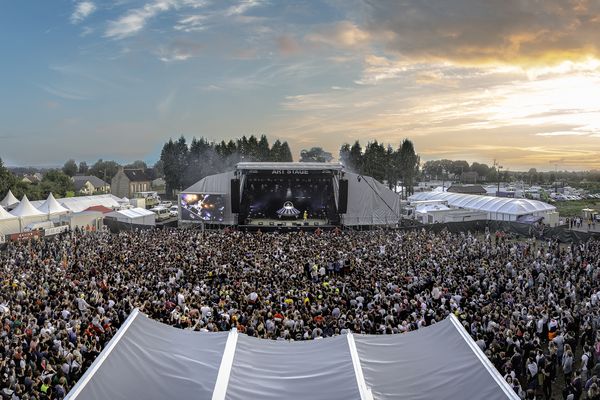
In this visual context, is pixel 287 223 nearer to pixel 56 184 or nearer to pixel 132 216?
pixel 132 216

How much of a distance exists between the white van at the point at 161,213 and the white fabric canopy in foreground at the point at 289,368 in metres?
42.8

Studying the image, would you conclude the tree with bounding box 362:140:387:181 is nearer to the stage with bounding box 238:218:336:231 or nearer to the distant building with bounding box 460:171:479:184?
the stage with bounding box 238:218:336:231

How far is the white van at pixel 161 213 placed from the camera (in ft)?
154

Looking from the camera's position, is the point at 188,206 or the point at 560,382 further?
the point at 188,206

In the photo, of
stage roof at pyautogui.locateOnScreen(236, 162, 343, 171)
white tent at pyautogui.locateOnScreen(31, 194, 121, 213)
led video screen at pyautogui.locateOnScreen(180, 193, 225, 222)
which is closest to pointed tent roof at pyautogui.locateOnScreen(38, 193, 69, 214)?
white tent at pyautogui.locateOnScreen(31, 194, 121, 213)

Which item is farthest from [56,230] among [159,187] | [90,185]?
[159,187]

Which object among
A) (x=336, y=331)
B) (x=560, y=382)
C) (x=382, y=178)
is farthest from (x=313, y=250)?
(x=382, y=178)

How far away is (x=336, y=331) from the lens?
11352mm

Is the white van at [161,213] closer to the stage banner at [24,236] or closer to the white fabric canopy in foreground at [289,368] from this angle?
the stage banner at [24,236]

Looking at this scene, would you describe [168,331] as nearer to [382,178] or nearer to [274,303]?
[274,303]

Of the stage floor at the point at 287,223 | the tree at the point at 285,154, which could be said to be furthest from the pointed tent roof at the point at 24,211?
the tree at the point at 285,154

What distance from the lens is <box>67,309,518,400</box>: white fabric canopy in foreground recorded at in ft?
14.4

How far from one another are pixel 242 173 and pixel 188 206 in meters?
4.87

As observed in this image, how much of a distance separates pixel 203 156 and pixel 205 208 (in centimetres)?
3762
